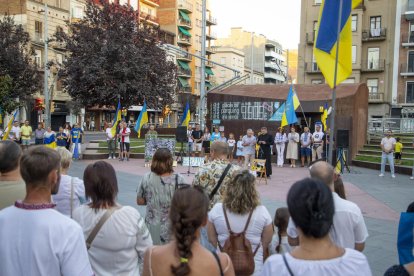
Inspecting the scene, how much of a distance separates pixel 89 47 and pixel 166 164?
27528mm

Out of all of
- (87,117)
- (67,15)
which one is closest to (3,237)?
(67,15)

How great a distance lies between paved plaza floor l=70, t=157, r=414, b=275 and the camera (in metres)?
6.95

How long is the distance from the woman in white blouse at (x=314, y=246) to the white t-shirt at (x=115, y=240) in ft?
3.94

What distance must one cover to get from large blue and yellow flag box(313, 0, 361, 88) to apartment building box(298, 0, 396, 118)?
3815 cm

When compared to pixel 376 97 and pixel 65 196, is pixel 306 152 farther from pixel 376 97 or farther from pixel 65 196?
pixel 376 97

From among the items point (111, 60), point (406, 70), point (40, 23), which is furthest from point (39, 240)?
point (40, 23)

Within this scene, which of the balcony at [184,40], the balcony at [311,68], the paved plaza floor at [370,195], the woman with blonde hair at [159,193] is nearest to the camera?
the woman with blonde hair at [159,193]

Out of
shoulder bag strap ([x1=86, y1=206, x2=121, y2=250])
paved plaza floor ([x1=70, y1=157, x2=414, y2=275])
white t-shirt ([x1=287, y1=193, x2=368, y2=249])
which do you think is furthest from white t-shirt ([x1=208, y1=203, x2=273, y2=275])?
paved plaza floor ([x1=70, y1=157, x2=414, y2=275])

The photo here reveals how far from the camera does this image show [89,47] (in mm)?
30000

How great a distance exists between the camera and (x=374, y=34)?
44562 millimetres

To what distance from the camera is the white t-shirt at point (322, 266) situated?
7.14 feet

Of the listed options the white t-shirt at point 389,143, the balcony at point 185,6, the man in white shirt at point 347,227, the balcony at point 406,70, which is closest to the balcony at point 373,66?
the balcony at point 406,70

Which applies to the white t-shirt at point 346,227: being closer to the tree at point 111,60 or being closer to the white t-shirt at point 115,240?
the white t-shirt at point 115,240

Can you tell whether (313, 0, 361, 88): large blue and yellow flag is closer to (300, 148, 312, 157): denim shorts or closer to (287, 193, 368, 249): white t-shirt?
(287, 193, 368, 249): white t-shirt
